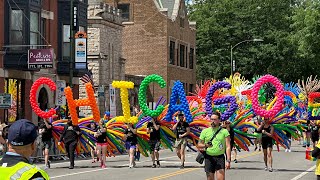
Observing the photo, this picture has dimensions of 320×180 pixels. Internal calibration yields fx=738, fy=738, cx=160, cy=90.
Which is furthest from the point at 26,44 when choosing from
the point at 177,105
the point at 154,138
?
the point at 154,138

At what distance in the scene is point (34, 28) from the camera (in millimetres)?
36438

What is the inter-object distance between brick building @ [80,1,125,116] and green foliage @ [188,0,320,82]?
2096 centimetres

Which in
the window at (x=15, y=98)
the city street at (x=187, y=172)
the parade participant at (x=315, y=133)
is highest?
the window at (x=15, y=98)

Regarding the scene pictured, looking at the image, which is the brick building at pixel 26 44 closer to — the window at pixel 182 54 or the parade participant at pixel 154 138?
the parade participant at pixel 154 138

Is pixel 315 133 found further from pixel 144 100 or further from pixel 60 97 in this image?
pixel 60 97

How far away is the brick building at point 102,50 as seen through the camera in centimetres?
4616

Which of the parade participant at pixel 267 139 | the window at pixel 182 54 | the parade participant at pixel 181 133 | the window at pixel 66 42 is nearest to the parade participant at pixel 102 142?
the parade participant at pixel 181 133

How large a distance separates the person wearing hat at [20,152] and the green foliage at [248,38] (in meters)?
63.3

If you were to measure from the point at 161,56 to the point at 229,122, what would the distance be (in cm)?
3536

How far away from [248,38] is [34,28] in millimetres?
36222

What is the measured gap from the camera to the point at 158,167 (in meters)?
22.2

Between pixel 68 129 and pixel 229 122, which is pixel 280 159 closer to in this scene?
pixel 229 122

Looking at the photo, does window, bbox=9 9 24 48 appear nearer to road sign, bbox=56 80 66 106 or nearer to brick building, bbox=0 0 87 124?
brick building, bbox=0 0 87 124

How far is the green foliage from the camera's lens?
68.3 m
